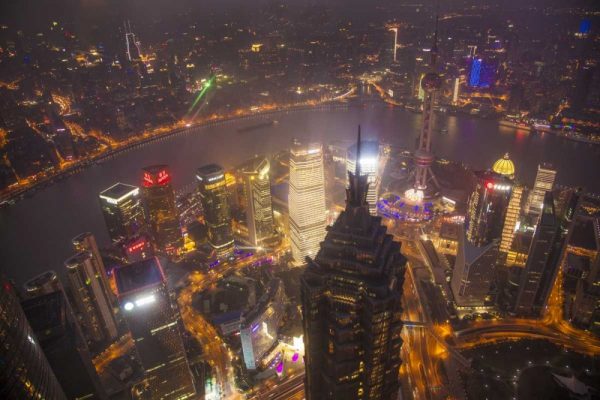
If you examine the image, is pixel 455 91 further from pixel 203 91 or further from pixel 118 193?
pixel 118 193

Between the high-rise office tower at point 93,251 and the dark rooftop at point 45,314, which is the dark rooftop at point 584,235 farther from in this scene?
the high-rise office tower at point 93,251

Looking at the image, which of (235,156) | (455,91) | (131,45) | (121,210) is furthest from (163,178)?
(131,45)

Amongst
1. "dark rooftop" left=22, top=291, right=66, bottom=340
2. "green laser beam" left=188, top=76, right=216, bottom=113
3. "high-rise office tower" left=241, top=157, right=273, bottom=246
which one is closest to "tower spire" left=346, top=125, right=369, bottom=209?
"dark rooftop" left=22, top=291, right=66, bottom=340

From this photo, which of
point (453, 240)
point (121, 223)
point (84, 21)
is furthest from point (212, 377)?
point (84, 21)

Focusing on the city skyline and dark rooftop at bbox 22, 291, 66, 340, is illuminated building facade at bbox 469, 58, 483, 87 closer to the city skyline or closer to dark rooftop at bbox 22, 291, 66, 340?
the city skyline

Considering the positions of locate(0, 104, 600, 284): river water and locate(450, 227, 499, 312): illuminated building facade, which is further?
locate(0, 104, 600, 284): river water

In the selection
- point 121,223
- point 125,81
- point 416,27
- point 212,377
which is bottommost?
point 212,377

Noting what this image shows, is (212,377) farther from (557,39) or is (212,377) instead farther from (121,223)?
(557,39)
